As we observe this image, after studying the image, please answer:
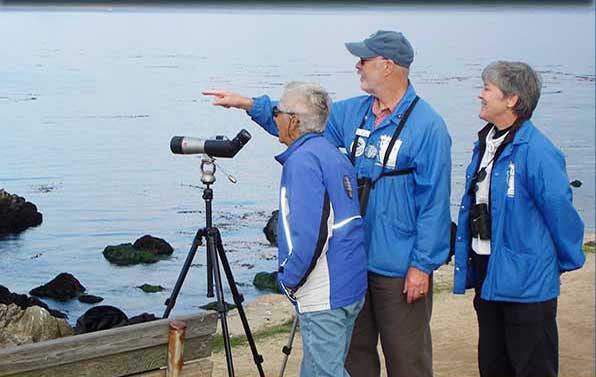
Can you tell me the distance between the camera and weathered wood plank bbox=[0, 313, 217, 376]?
11.0 ft

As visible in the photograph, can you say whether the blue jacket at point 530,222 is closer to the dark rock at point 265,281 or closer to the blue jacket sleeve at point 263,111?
the blue jacket sleeve at point 263,111

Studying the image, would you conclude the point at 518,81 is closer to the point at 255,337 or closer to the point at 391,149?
the point at 391,149

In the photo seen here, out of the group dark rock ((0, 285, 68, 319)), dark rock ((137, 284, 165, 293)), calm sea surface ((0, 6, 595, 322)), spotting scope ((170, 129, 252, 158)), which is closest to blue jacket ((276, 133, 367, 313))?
spotting scope ((170, 129, 252, 158))

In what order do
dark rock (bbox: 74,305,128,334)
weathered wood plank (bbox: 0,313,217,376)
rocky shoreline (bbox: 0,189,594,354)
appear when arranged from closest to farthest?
weathered wood plank (bbox: 0,313,217,376), dark rock (bbox: 74,305,128,334), rocky shoreline (bbox: 0,189,594,354)

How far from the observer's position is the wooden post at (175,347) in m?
3.62

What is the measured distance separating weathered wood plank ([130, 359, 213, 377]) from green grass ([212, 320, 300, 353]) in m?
1.86

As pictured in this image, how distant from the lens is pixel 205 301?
8.23 m

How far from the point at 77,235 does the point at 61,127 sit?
41.9 inches

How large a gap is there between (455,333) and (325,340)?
2851 millimetres

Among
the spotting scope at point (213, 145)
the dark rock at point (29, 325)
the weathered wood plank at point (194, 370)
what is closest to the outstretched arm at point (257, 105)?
the spotting scope at point (213, 145)

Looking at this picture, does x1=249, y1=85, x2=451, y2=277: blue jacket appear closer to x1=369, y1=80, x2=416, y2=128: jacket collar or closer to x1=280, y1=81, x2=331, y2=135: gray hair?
x1=369, y1=80, x2=416, y2=128: jacket collar

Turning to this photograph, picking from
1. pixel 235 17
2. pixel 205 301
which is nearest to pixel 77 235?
pixel 205 301

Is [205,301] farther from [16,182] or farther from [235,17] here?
[235,17]

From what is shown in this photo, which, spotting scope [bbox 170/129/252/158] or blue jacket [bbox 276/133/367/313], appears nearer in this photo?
blue jacket [bbox 276/133/367/313]
